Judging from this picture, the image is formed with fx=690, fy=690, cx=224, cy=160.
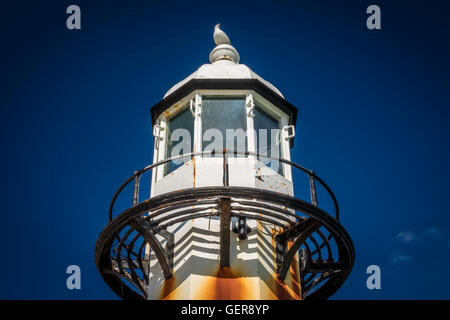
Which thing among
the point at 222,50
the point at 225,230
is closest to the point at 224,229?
the point at 225,230

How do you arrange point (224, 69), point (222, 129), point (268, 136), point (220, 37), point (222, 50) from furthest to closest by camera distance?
point (220, 37), point (222, 50), point (224, 69), point (268, 136), point (222, 129)

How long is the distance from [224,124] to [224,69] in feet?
6.03

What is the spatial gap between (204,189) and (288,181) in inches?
157

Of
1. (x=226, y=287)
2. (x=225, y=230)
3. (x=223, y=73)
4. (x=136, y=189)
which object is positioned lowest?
(x=226, y=287)

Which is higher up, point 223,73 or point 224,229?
point 223,73

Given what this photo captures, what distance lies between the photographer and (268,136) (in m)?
16.6

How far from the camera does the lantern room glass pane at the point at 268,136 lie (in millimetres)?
16125

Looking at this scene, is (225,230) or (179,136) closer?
(225,230)

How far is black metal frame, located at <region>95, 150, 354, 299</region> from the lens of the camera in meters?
12.6

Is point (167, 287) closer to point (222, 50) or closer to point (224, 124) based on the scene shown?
point (224, 124)

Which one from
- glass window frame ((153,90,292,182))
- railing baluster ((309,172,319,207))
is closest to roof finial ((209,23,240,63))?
glass window frame ((153,90,292,182))

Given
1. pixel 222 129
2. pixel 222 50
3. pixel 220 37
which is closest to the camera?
pixel 222 129
